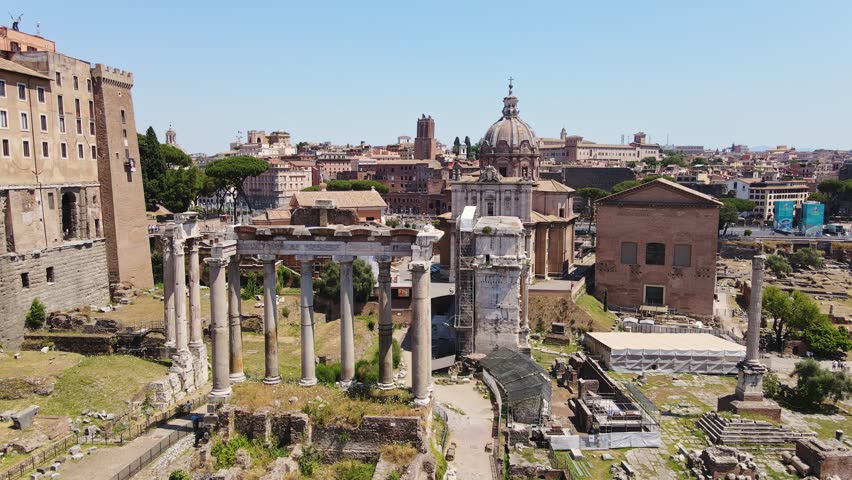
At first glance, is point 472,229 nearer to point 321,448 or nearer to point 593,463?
point 593,463

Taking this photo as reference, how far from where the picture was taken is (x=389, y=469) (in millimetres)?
15664

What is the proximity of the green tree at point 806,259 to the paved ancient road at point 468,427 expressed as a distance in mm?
54536

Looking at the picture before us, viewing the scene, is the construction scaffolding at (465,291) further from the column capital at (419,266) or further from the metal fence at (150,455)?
the metal fence at (150,455)

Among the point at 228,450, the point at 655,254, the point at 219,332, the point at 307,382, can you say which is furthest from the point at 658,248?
the point at 228,450

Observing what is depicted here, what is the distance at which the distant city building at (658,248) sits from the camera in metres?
41.1


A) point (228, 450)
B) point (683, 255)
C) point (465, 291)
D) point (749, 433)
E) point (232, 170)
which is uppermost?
point (232, 170)

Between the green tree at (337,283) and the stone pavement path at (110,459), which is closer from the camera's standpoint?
the stone pavement path at (110,459)

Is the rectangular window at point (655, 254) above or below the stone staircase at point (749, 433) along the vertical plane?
above

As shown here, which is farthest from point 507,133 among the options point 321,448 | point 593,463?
point 321,448

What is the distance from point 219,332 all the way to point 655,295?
31.5 m

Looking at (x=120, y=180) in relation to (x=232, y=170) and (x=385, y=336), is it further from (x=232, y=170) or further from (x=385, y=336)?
(x=232, y=170)

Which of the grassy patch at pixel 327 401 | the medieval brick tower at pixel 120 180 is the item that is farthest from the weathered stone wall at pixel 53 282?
the grassy patch at pixel 327 401

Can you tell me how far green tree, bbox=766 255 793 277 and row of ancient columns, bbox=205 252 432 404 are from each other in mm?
55011

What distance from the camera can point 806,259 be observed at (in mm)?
66250
